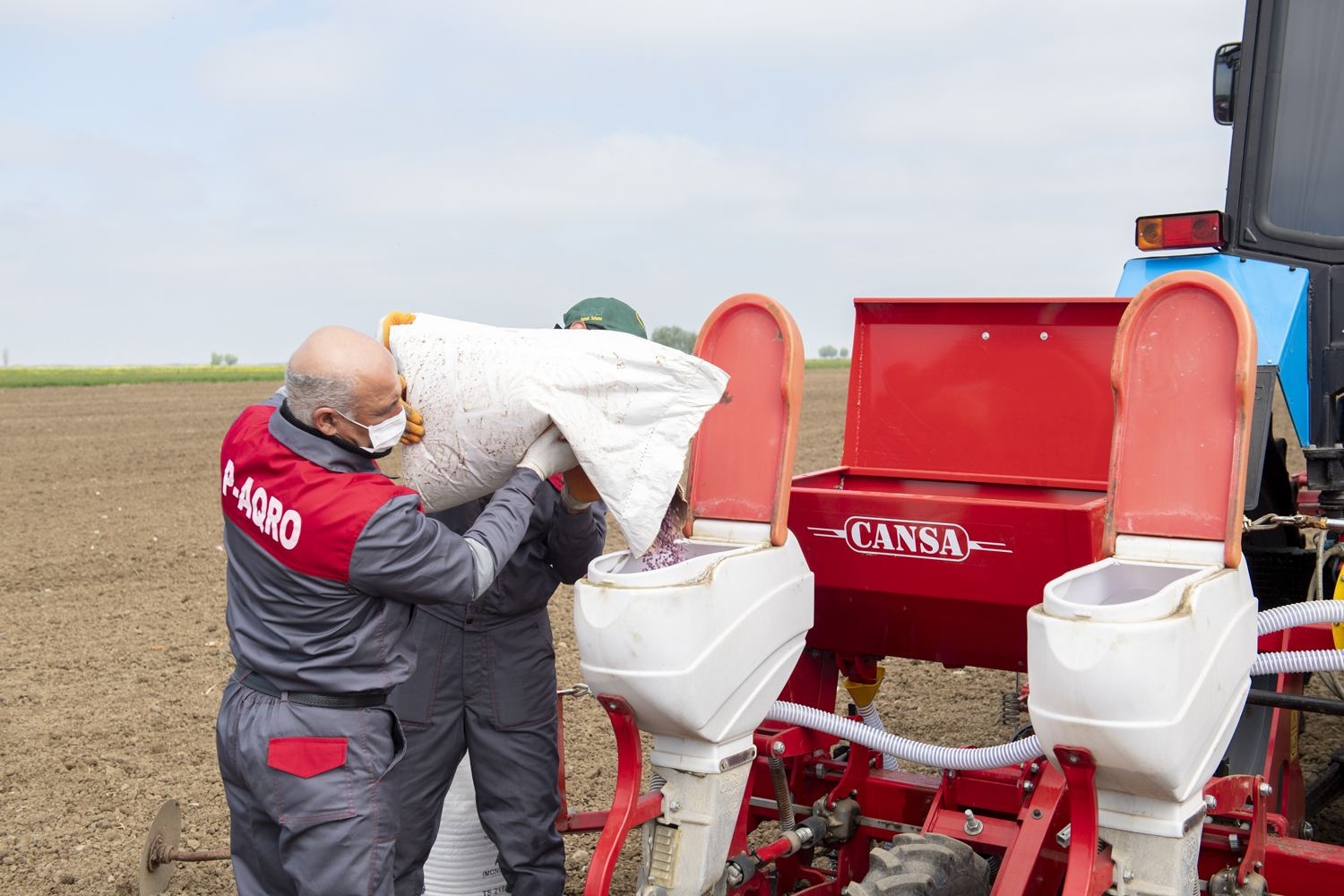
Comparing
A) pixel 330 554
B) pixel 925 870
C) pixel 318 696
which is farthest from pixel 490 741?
pixel 925 870

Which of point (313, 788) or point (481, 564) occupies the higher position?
point (481, 564)

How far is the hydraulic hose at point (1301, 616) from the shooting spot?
2.87 m

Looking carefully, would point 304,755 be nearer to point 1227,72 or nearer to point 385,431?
point 385,431

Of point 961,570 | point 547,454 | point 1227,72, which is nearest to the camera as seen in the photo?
point 547,454

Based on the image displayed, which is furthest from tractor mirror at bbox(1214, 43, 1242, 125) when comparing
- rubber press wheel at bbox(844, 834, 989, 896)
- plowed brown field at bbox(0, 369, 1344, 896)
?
rubber press wheel at bbox(844, 834, 989, 896)

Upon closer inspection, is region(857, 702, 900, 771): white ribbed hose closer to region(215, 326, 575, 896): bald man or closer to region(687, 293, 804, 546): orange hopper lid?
region(687, 293, 804, 546): orange hopper lid

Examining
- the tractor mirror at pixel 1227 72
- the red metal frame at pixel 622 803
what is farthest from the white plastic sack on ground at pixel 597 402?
the tractor mirror at pixel 1227 72

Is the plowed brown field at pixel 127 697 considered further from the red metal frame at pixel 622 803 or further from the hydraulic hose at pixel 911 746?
the red metal frame at pixel 622 803

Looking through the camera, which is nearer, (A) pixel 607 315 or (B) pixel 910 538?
(B) pixel 910 538

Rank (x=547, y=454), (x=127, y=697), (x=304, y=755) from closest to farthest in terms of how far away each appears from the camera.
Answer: (x=304, y=755)
(x=547, y=454)
(x=127, y=697)

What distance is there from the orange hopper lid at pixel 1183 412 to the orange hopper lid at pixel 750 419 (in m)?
0.71

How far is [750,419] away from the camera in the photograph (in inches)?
117

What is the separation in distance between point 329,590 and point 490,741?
83 centimetres

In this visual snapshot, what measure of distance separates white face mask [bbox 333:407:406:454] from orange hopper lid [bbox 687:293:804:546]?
26.7 inches
